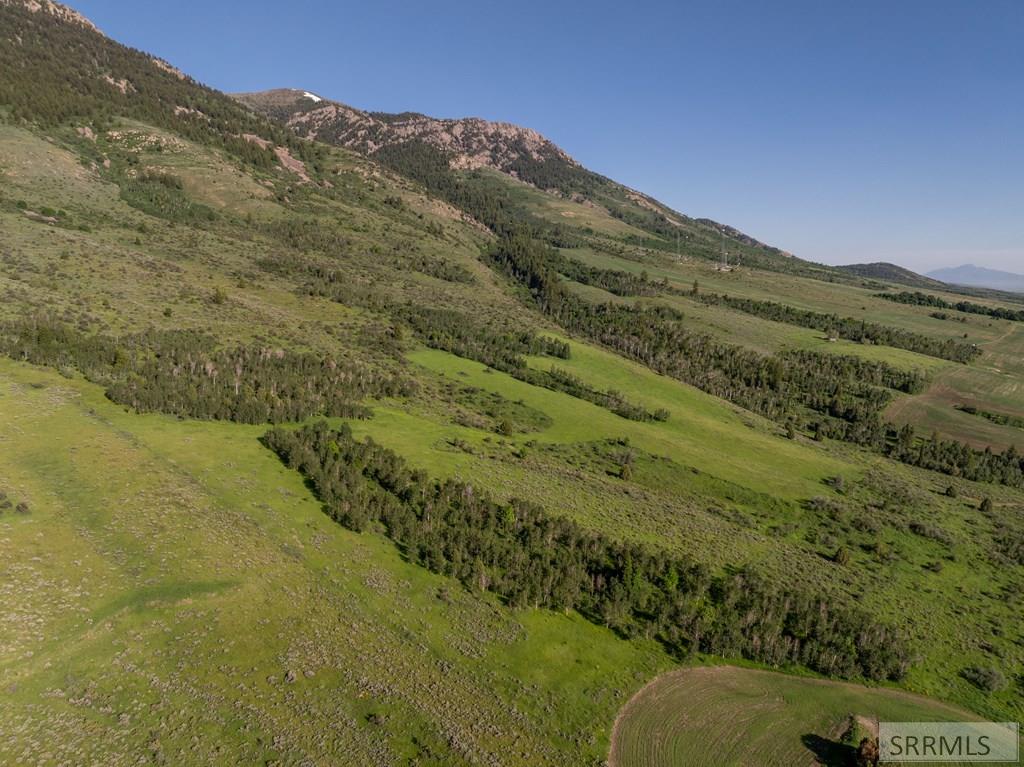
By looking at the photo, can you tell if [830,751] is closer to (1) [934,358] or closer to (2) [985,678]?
(2) [985,678]

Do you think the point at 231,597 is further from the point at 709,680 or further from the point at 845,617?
the point at 845,617

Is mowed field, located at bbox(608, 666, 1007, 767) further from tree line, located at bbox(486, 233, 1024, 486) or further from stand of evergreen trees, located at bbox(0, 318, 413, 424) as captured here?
tree line, located at bbox(486, 233, 1024, 486)

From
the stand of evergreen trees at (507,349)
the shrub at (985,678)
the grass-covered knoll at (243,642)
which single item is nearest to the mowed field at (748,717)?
the grass-covered knoll at (243,642)

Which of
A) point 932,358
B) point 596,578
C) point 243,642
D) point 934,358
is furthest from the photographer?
point 934,358

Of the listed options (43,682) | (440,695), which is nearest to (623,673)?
(440,695)

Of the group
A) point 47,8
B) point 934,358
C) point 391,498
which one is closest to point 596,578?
point 391,498

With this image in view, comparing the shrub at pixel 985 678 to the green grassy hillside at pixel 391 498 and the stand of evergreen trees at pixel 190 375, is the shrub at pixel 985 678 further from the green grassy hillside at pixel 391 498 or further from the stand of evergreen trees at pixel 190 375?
the stand of evergreen trees at pixel 190 375

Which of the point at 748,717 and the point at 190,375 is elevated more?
the point at 190,375
